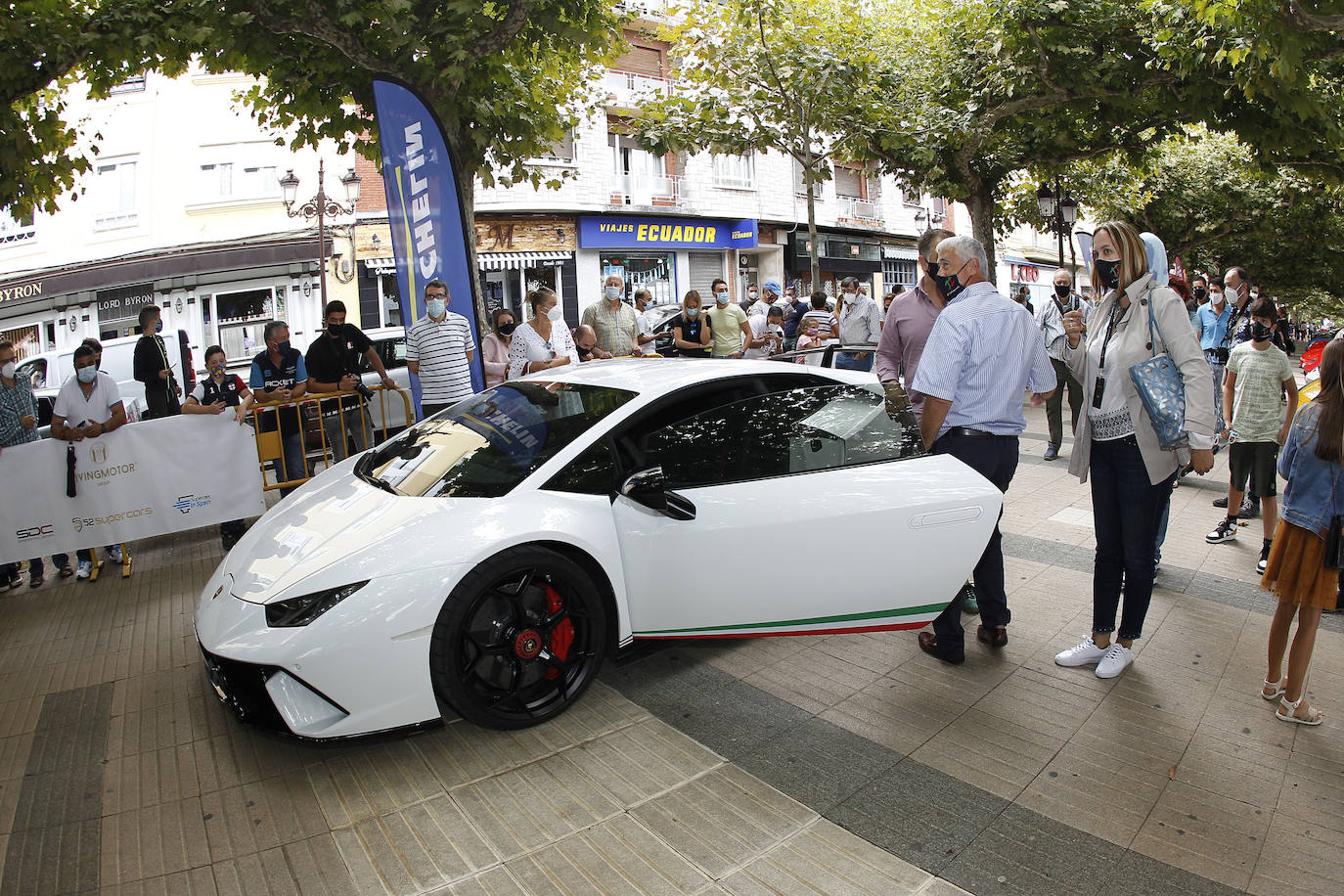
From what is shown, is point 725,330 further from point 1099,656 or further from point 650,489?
point 650,489

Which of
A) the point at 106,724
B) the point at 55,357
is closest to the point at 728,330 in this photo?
the point at 106,724

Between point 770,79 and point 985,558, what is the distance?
11231mm

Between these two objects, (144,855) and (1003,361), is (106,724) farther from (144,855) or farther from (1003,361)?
(1003,361)

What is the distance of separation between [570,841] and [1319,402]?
3.38 metres

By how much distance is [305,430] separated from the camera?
7.53 m


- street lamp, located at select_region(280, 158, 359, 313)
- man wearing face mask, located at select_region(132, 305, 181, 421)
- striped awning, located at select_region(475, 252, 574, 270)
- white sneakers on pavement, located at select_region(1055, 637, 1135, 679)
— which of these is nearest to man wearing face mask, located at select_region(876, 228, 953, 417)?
white sneakers on pavement, located at select_region(1055, 637, 1135, 679)

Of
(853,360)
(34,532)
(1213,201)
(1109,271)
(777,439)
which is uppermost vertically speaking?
(1213,201)

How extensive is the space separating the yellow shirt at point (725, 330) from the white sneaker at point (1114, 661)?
7335mm

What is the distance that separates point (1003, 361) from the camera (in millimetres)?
3689

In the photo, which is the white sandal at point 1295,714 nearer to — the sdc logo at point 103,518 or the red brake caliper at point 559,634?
the red brake caliper at point 559,634

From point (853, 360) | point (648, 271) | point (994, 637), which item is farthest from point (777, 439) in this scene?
point (648, 271)

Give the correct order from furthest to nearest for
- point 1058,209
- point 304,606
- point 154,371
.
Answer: point 1058,209 → point 154,371 → point 304,606

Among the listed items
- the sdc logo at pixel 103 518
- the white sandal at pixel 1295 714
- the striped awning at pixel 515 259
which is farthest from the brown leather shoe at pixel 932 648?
the striped awning at pixel 515 259

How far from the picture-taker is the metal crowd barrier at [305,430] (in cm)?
721
